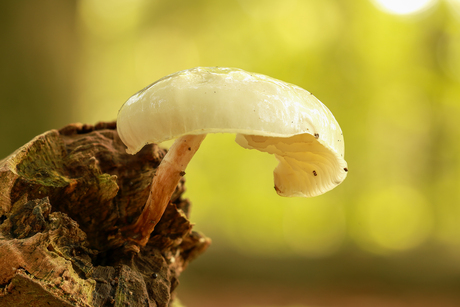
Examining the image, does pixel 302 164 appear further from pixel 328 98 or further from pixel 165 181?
pixel 328 98

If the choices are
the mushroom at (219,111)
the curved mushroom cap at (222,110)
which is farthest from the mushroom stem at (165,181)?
the curved mushroom cap at (222,110)

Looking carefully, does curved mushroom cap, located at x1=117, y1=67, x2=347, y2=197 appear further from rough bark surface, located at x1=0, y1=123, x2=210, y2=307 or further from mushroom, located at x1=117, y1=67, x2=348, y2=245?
rough bark surface, located at x1=0, y1=123, x2=210, y2=307

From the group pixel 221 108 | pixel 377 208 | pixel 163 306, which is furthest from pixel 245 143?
pixel 377 208

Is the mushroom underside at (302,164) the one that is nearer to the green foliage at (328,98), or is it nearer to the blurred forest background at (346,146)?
the blurred forest background at (346,146)

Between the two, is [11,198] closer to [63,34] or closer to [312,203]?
[63,34]

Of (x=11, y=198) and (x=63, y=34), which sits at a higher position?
(x=63, y=34)

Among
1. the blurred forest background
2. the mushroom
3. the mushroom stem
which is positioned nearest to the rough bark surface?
the mushroom stem

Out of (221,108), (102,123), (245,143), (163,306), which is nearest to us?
(221,108)
